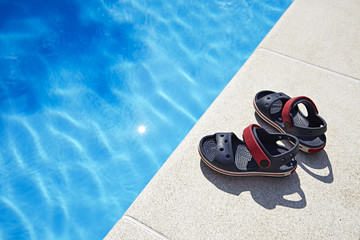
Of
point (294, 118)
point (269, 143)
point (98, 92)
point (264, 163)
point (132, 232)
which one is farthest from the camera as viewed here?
point (98, 92)

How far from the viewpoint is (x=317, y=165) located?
82.2 inches

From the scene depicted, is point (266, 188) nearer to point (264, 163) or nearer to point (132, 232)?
point (264, 163)

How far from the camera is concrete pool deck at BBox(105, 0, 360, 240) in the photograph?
1.73 metres

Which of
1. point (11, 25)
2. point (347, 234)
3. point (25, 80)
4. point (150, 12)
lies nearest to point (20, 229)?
point (25, 80)

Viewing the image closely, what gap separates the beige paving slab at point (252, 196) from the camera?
1.73 metres

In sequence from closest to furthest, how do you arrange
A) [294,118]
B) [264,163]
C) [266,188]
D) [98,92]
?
1. [264,163]
2. [266,188]
3. [294,118]
4. [98,92]

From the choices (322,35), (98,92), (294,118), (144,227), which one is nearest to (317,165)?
(294,118)

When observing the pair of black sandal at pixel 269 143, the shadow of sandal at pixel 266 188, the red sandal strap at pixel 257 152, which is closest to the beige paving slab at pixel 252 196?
the shadow of sandal at pixel 266 188

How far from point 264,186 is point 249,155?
0.22 meters

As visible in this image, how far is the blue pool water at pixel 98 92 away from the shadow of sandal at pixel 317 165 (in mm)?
1281

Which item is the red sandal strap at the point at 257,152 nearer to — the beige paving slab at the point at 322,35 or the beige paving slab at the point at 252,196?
the beige paving slab at the point at 252,196

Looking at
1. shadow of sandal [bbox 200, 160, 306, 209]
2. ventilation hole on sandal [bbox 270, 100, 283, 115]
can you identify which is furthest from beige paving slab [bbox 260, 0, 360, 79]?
shadow of sandal [bbox 200, 160, 306, 209]

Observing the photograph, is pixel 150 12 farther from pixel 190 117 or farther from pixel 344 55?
pixel 344 55

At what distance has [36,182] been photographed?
8.60 ft
